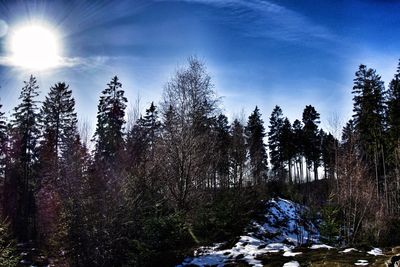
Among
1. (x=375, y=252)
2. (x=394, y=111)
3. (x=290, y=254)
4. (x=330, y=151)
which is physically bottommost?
(x=290, y=254)

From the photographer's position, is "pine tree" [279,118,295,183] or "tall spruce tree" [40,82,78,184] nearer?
"tall spruce tree" [40,82,78,184]

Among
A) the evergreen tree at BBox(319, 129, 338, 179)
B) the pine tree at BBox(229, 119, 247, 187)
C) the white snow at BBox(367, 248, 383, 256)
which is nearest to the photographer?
the white snow at BBox(367, 248, 383, 256)

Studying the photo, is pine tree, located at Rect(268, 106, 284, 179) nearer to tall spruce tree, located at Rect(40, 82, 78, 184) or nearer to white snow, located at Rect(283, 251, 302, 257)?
tall spruce tree, located at Rect(40, 82, 78, 184)

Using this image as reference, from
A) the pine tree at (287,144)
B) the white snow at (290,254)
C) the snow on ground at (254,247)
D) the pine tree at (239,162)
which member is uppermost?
the pine tree at (287,144)

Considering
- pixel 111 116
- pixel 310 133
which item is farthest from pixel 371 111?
pixel 111 116

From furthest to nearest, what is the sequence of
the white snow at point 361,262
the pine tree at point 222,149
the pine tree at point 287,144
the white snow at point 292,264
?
the pine tree at point 287,144
the pine tree at point 222,149
the white snow at point 292,264
the white snow at point 361,262

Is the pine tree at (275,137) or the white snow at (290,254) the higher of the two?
the pine tree at (275,137)

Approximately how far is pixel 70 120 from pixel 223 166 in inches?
672

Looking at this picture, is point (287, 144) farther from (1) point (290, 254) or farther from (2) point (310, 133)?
(1) point (290, 254)

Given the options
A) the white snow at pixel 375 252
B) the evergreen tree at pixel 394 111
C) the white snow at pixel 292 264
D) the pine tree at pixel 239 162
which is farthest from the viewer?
the evergreen tree at pixel 394 111

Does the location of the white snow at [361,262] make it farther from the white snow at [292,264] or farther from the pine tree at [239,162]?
the pine tree at [239,162]

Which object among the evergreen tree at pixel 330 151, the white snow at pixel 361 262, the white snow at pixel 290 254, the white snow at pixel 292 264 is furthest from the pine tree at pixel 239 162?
the white snow at pixel 361 262

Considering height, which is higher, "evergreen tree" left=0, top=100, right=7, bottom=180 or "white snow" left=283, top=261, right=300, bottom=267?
"evergreen tree" left=0, top=100, right=7, bottom=180

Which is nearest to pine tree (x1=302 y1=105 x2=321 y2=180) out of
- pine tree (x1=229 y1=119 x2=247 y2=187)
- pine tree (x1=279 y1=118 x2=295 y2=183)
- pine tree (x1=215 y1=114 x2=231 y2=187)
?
pine tree (x1=279 y1=118 x2=295 y2=183)
